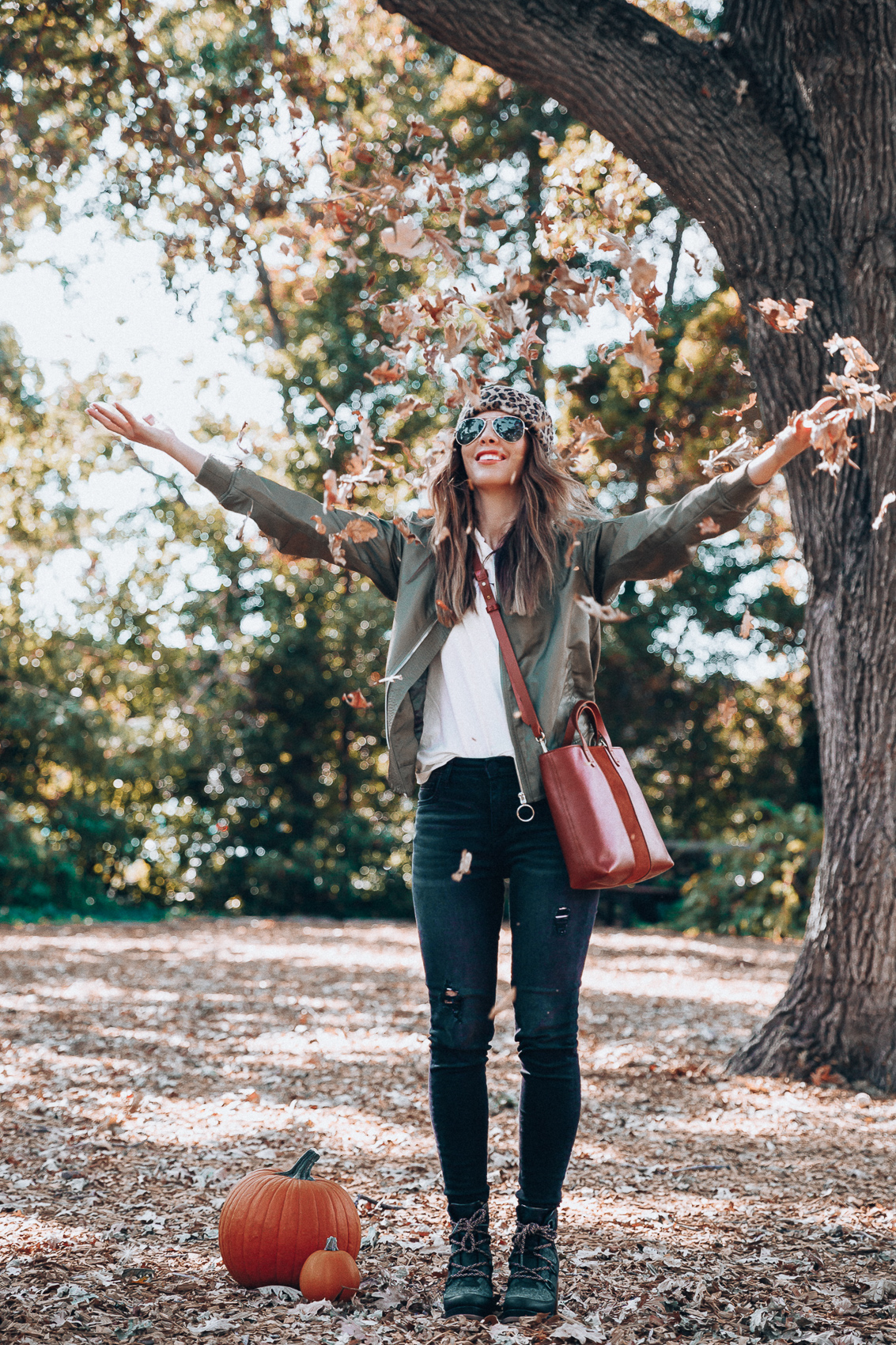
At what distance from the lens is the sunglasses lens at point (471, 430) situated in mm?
2541

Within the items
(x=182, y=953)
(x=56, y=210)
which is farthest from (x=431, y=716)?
(x=56, y=210)

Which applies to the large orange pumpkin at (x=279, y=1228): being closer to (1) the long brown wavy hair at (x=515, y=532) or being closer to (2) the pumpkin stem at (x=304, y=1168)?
(2) the pumpkin stem at (x=304, y=1168)

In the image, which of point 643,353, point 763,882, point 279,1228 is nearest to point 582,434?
point 643,353

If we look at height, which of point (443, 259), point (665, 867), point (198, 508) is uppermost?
point (198, 508)

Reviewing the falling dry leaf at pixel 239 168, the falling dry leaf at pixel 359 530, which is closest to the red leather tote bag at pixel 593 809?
the falling dry leaf at pixel 359 530

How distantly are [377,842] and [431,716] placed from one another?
9.39 m

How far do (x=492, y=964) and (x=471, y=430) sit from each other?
1164 millimetres

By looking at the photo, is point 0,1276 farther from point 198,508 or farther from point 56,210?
point 198,508

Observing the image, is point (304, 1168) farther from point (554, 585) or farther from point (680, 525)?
point (680, 525)

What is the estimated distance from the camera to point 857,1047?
4.34 m

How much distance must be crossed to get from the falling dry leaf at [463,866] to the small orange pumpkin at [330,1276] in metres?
0.85

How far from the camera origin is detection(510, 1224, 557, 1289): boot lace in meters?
2.34

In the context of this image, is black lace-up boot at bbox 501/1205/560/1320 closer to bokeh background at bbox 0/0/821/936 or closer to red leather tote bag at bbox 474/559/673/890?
red leather tote bag at bbox 474/559/673/890

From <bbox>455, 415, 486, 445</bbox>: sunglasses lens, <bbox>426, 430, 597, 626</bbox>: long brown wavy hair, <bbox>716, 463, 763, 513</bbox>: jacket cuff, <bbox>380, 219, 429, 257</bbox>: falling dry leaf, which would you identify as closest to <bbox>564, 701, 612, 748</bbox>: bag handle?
<bbox>426, 430, 597, 626</bbox>: long brown wavy hair
